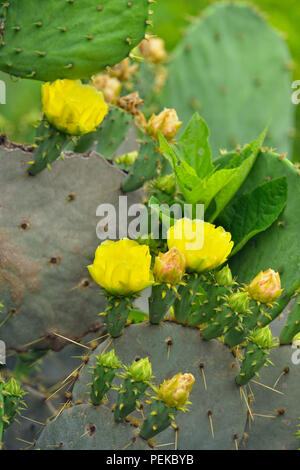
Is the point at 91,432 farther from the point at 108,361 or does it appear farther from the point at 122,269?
the point at 122,269

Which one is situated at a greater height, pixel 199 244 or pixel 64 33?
pixel 64 33

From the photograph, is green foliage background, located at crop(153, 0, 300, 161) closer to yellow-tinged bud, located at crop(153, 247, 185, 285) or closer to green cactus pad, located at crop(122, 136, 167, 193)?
green cactus pad, located at crop(122, 136, 167, 193)

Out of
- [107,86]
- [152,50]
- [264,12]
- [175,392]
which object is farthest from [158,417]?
[264,12]

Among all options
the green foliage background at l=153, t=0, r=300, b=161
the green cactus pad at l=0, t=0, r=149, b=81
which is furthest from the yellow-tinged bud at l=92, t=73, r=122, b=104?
the green foliage background at l=153, t=0, r=300, b=161

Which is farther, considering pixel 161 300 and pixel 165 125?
pixel 165 125

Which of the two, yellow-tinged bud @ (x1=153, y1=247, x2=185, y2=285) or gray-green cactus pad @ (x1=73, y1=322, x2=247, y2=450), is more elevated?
yellow-tinged bud @ (x1=153, y1=247, x2=185, y2=285)

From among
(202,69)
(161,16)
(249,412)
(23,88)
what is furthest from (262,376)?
(161,16)

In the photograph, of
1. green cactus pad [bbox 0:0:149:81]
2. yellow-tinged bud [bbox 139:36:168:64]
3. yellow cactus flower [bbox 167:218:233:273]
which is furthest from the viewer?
yellow-tinged bud [bbox 139:36:168:64]
